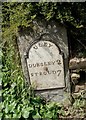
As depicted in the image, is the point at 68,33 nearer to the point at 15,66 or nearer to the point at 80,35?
the point at 80,35

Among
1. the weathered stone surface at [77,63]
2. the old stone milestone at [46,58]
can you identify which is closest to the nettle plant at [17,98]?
the old stone milestone at [46,58]

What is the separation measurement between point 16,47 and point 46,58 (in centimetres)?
42

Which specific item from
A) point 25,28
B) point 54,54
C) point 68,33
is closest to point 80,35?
point 68,33

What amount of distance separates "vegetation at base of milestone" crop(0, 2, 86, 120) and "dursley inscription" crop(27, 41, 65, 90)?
0.17 meters

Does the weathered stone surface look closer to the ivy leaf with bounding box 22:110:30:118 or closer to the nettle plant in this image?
the nettle plant

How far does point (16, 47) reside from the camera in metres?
3.61

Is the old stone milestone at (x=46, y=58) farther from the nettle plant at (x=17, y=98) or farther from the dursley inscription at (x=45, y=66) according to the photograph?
the nettle plant at (x=17, y=98)

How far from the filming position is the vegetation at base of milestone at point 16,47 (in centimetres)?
322

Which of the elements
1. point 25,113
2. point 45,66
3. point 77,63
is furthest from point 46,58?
point 25,113

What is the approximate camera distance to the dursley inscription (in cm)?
348

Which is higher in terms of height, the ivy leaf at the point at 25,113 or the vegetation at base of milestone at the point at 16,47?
the vegetation at base of milestone at the point at 16,47

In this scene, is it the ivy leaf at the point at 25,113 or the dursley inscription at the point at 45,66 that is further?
the dursley inscription at the point at 45,66

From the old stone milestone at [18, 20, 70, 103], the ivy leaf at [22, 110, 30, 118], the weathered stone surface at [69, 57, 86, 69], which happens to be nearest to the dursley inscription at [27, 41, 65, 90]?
the old stone milestone at [18, 20, 70, 103]

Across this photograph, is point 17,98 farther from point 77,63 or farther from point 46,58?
point 77,63
